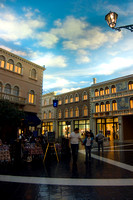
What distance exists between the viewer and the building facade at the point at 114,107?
2745cm

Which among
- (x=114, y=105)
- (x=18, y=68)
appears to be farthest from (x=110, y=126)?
(x=18, y=68)

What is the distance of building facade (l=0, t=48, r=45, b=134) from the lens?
19.8 m

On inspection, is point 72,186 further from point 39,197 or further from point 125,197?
point 125,197

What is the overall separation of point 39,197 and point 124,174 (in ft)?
11.8

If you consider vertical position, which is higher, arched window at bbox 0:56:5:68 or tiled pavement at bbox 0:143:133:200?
arched window at bbox 0:56:5:68

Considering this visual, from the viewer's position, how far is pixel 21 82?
2189 centimetres

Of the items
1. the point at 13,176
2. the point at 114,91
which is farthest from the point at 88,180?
the point at 114,91

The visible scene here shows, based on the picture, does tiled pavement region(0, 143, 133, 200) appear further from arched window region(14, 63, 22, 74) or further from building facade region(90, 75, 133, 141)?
building facade region(90, 75, 133, 141)

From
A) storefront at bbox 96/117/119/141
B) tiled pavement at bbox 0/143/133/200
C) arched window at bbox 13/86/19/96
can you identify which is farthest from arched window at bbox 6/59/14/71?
storefront at bbox 96/117/119/141

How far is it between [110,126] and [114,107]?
377 cm

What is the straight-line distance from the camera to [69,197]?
4113mm

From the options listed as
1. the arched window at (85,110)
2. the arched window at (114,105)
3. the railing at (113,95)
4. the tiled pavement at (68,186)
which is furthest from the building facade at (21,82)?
the tiled pavement at (68,186)

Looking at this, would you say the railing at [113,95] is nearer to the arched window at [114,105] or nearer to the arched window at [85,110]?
the arched window at [114,105]

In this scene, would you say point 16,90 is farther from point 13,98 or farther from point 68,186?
point 68,186
